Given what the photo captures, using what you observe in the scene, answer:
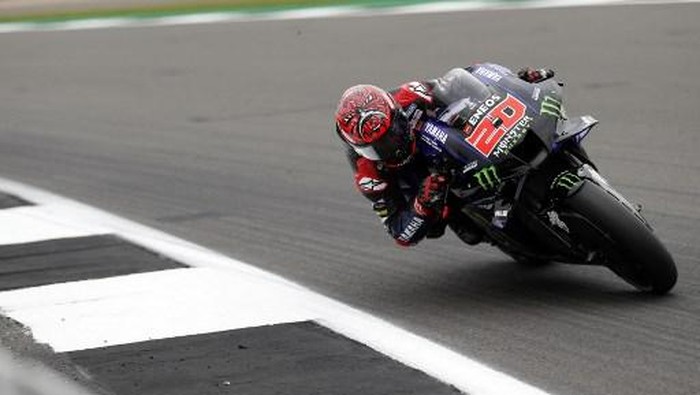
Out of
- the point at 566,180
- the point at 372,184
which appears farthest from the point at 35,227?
the point at 566,180

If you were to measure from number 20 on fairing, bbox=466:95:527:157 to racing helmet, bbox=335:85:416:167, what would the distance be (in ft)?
1.14

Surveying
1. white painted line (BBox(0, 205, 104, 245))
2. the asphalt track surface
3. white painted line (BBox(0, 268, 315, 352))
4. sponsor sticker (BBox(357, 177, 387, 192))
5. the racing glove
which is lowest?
the asphalt track surface

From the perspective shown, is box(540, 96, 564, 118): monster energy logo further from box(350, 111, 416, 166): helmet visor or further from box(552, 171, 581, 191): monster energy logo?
box(350, 111, 416, 166): helmet visor

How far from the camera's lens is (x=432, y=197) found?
7203mm

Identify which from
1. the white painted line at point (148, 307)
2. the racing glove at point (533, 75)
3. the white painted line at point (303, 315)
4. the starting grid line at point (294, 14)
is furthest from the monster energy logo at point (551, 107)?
the starting grid line at point (294, 14)

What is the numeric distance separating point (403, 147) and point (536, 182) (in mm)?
661

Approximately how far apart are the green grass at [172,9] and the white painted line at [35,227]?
10767 mm

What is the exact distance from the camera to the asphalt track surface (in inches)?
261

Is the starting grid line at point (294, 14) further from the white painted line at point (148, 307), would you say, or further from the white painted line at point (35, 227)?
the white painted line at point (148, 307)

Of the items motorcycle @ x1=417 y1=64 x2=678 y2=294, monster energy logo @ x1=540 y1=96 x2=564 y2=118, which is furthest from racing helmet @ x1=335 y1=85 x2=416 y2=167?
monster energy logo @ x1=540 y1=96 x2=564 y2=118

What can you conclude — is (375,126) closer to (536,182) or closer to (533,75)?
(536,182)

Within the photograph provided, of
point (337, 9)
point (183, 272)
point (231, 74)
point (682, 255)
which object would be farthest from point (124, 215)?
point (337, 9)

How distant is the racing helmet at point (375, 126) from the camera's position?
7.08 meters

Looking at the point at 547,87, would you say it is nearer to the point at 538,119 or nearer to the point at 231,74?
the point at 538,119
